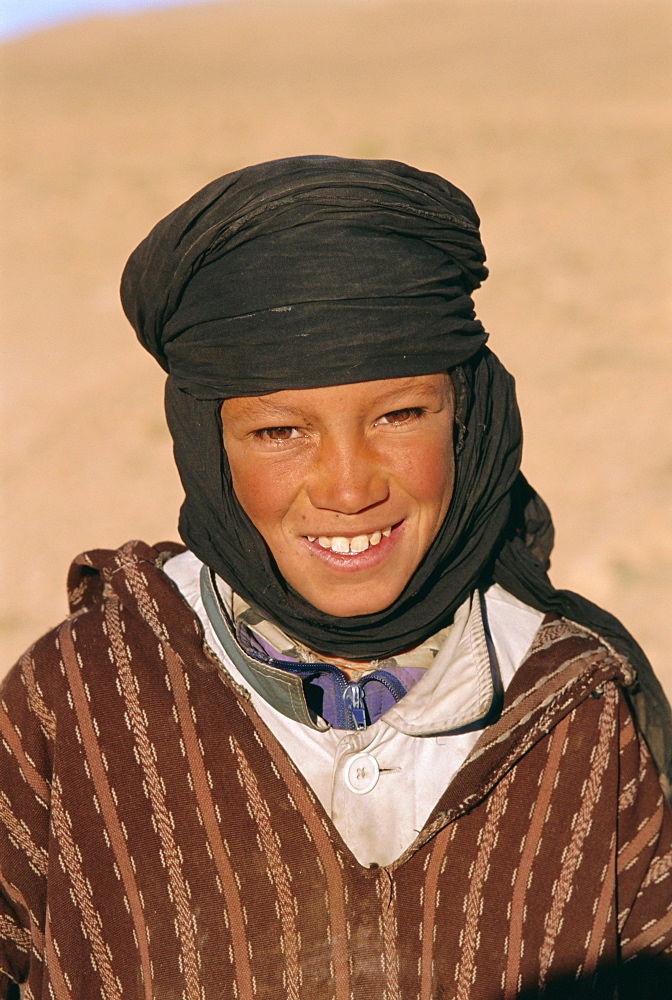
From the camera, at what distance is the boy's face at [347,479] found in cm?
181

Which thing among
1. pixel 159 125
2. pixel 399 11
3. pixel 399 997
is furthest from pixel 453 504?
pixel 399 11

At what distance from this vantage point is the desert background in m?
8.61

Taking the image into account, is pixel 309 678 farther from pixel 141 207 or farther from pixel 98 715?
pixel 141 207

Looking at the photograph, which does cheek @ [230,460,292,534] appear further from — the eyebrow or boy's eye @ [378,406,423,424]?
boy's eye @ [378,406,423,424]

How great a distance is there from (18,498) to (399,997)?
27.5 feet

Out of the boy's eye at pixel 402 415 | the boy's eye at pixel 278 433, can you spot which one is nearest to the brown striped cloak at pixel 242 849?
the boy's eye at pixel 278 433

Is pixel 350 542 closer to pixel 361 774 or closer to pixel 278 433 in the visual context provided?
pixel 278 433

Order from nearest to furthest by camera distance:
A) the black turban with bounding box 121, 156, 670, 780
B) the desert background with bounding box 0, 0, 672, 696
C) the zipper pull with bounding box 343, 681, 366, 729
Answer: the black turban with bounding box 121, 156, 670, 780, the zipper pull with bounding box 343, 681, 366, 729, the desert background with bounding box 0, 0, 672, 696

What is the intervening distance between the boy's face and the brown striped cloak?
0.92 ft

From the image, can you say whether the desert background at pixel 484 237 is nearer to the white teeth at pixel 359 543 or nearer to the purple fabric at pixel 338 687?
the purple fabric at pixel 338 687

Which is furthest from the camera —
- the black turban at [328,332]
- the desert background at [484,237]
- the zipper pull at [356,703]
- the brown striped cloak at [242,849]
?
the desert background at [484,237]

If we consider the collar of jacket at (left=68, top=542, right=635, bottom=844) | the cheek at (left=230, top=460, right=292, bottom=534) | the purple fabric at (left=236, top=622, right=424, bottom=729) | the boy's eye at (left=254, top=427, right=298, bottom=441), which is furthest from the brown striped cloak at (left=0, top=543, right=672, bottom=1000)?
the boy's eye at (left=254, top=427, right=298, bottom=441)

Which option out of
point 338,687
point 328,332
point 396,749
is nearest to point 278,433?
point 328,332

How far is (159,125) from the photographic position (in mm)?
22578
